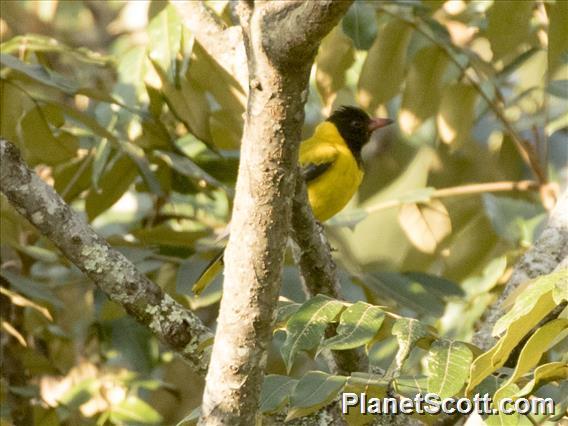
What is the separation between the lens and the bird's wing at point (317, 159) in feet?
13.9

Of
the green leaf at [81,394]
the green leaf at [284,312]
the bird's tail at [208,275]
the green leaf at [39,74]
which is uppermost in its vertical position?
the green leaf at [39,74]

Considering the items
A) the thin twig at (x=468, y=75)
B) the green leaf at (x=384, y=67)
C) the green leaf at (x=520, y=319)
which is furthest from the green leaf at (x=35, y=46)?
the green leaf at (x=520, y=319)

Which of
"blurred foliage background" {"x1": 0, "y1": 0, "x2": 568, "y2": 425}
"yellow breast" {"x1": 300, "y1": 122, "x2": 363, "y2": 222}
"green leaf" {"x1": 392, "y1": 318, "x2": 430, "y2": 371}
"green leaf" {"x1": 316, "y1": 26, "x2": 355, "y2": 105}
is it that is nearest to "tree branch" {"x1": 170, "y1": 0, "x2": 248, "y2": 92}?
"blurred foliage background" {"x1": 0, "y1": 0, "x2": 568, "y2": 425}

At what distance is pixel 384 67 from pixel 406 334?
1.53 m

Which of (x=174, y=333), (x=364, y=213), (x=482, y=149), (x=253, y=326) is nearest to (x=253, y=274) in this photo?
(x=253, y=326)

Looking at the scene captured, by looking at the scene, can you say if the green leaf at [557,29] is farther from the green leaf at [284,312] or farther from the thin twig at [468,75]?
the green leaf at [284,312]

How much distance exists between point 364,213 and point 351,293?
40 centimetres

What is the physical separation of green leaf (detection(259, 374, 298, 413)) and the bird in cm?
181

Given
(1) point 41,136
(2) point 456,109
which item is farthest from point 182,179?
(2) point 456,109

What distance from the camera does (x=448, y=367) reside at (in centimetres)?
194

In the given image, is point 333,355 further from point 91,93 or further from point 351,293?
point 91,93

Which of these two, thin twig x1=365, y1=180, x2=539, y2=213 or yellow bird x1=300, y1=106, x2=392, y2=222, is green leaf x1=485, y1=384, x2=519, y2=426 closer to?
thin twig x1=365, y1=180, x2=539, y2=213

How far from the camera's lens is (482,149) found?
16.9 ft

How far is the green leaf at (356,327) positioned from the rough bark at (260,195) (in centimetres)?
13
